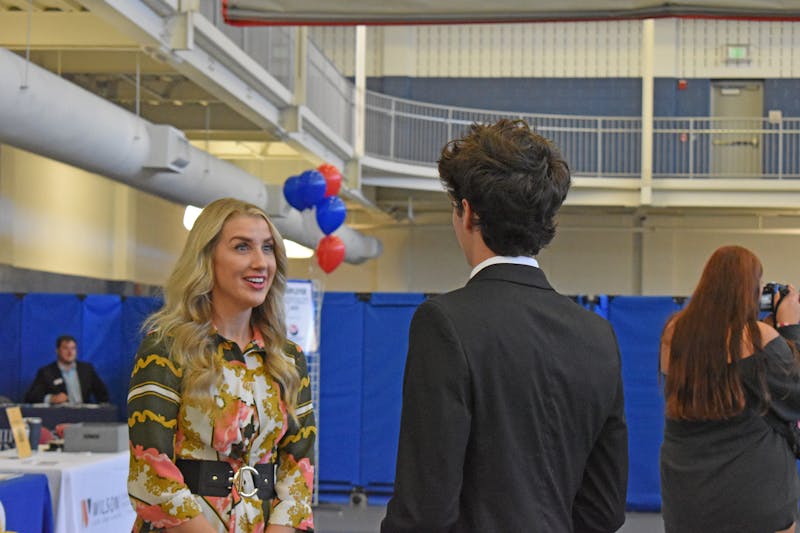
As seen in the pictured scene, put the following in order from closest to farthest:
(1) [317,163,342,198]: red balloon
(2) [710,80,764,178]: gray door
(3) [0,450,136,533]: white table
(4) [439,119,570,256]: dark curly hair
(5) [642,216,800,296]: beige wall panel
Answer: (4) [439,119,570,256]: dark curly hair < (3) [0,450,136,533]: white table < (1) [317,163,342,198]: red balloon < (2) [710,80,764,178]: gray door < (5) [642,216,800,296]: beige wall panel

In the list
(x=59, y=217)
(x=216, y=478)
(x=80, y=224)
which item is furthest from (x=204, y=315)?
(x=80, y=224)

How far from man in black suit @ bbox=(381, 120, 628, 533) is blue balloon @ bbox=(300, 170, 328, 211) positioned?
8932 mm

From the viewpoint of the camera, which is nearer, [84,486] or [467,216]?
[467,216]

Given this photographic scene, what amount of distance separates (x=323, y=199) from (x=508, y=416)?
9476mm

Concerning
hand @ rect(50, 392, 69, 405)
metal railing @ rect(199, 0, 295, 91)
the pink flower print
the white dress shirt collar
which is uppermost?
metal railing @ rect(199, 0, 295, 91)

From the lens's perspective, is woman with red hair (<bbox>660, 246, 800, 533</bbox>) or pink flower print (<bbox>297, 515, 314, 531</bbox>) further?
woman with red hair (<bbox>660, 246, 800, 533</bbox>)

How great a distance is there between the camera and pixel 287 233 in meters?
13.6

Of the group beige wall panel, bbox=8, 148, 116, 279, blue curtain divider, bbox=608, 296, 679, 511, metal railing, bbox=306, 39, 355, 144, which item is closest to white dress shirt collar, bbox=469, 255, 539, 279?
blue curtain divider, bbox=608, 296, 679, 511

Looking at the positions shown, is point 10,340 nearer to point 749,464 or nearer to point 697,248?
point 749,464

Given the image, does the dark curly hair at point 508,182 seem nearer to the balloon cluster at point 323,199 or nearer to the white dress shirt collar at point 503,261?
the white dress shirt collar at point 503,261

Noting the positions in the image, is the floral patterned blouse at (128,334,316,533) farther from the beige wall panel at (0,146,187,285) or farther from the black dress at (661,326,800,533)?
the beige wall panel at (0,146,187,285)

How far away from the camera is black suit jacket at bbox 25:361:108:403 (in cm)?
1060

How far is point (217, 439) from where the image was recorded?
2.66m

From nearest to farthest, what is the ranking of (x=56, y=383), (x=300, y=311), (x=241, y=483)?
(x=241, y=483) → (x=300, y=311) → (x=56, y=383)
